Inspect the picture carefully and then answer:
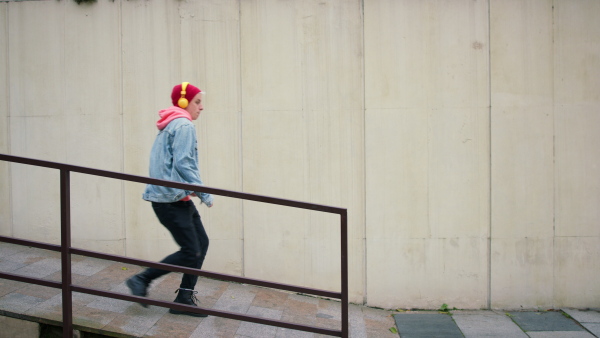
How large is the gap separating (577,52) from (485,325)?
283cm

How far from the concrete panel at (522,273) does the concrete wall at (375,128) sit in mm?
14

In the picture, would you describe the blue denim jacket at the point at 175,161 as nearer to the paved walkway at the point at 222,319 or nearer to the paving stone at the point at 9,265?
the paved walkway at the point at 222,319

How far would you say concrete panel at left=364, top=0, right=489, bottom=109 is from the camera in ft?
18.2

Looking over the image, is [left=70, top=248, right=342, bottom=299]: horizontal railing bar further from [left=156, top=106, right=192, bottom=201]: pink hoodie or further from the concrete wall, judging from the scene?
the concrete wall

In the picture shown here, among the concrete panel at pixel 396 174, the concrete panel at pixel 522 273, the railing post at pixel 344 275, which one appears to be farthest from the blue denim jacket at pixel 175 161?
the concrete panel at pixel 522 273

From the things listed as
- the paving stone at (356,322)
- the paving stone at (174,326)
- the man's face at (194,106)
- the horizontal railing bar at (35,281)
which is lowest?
the paving stone at (356,322)

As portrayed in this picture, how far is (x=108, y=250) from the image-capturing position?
580cm

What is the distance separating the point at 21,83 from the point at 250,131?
2.47 metres

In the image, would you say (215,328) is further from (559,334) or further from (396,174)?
(559,334)

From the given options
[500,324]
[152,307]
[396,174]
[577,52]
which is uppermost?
[577,52]

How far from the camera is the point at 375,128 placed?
5582mm

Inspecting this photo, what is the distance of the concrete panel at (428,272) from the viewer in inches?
221

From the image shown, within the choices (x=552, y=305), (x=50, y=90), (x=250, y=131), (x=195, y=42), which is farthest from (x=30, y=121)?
(x=552, y=305)

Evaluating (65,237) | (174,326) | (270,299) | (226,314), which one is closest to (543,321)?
(270,299)
